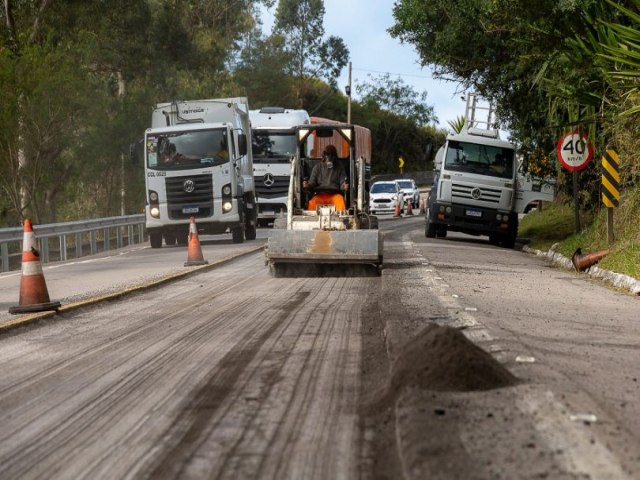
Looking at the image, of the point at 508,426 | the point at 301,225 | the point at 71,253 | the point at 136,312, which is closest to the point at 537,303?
the point at 136,312

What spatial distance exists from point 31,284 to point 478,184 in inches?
762

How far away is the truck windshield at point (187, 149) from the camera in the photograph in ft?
91.9

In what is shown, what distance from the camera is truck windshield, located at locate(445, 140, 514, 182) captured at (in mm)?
29562

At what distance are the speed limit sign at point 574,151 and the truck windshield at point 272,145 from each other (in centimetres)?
1363

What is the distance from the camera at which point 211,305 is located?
473 inches

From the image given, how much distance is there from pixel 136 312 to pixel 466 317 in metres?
3.88

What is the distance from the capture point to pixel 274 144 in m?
35.8

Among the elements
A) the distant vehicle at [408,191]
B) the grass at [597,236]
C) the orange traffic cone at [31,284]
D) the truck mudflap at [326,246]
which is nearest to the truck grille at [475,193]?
the grass at [597,236]

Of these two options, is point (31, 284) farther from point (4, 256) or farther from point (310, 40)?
point (310, 40)

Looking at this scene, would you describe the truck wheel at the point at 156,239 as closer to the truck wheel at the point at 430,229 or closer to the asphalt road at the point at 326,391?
the truck wheel at the point at 430,229

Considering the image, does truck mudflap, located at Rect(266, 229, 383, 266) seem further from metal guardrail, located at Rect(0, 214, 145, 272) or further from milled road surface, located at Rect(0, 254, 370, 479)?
metal guardrail, located at Rect(0, 214, 145, 272)

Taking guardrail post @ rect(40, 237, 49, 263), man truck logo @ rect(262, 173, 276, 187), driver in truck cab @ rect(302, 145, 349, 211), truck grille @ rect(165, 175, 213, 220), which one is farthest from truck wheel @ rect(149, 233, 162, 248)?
driver in truck cab @ rect(302, 145, 349, 211)

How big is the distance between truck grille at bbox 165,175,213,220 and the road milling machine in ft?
32.8

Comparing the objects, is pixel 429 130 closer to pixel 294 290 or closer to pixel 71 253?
pixel 71 253
